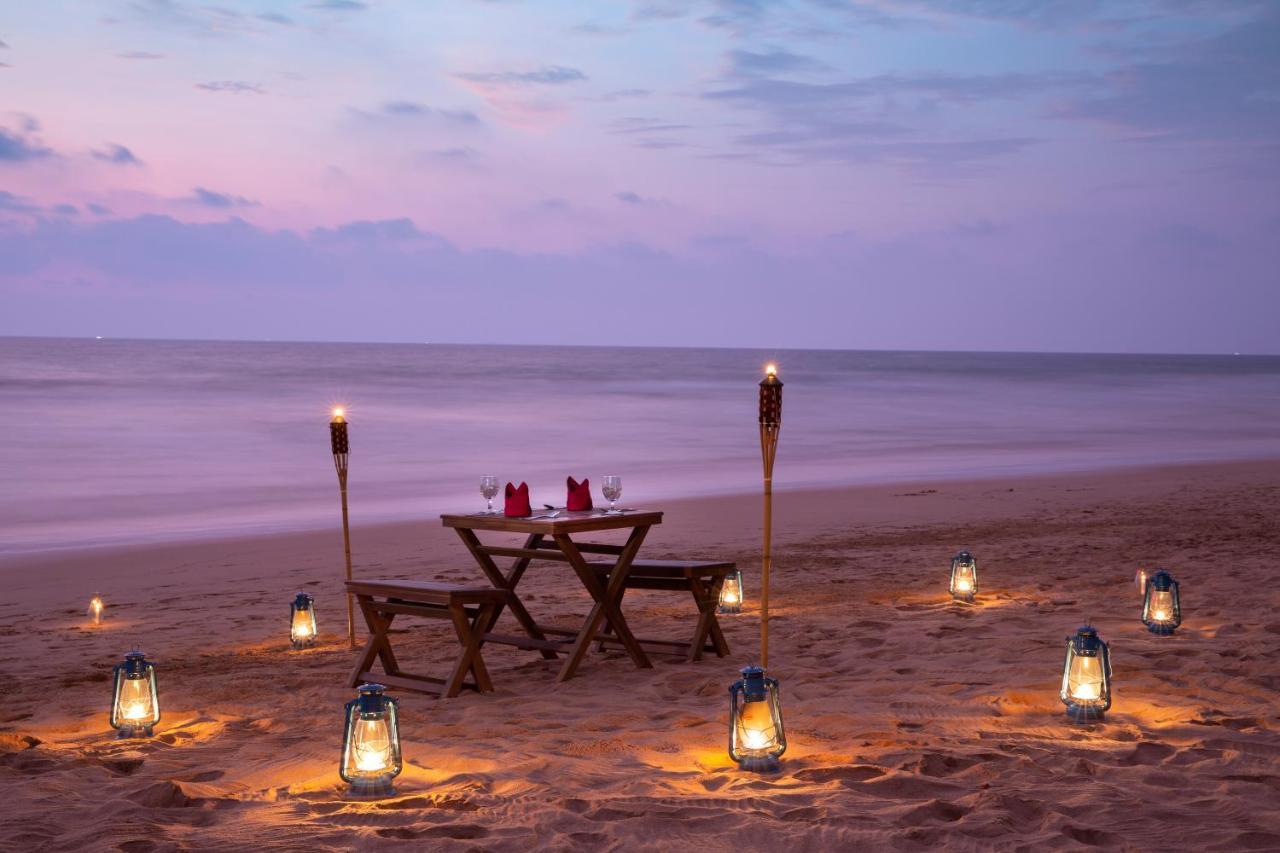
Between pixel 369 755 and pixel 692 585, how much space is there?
2451mm

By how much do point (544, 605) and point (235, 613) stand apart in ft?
6.30

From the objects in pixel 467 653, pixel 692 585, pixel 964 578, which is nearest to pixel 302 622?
pixel 467 653

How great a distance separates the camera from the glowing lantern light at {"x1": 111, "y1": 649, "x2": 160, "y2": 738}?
4.68m

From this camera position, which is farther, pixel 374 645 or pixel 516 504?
pixel 516 504

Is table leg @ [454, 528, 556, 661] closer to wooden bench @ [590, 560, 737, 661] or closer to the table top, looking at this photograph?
the table top

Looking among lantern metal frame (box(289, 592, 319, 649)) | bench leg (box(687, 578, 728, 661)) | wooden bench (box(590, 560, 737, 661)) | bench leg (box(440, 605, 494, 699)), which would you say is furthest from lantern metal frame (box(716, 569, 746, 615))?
lantern metal frame (box(289, 592, 319, 649))

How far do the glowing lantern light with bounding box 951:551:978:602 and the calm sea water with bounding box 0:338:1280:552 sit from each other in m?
7.18

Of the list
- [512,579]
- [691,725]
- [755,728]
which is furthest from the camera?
[512,579]

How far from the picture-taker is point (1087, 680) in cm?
464

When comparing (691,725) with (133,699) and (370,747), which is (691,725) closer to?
(370,747)

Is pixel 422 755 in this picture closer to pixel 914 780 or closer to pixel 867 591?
pixel 914 780

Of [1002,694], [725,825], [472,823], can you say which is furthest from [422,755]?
[1002,694]

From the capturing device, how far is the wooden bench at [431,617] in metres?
5.30

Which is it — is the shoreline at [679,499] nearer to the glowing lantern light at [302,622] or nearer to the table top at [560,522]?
the glowing lantern light at [302,622]
